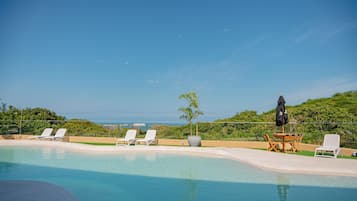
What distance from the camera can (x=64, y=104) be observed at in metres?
28.9

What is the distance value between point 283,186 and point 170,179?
263 centimetres

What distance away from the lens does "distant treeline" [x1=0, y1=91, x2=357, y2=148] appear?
34.7 feet

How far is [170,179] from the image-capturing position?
6.27 meters

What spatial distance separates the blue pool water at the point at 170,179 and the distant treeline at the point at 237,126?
4.00 metres

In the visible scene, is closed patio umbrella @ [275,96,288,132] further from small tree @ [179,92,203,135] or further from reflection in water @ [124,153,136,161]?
reflection in water @ [124,153,136,161]

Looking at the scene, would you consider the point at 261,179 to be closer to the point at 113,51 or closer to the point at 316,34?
the point at 316,34

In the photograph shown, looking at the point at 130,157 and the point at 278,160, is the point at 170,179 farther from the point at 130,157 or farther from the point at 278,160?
the point at 130,157

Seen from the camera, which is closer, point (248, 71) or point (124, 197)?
point (124, 197)

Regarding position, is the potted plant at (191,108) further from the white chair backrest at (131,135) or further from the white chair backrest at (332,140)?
the white chair backrest at (332,140)

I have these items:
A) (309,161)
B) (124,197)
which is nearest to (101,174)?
(124,197)

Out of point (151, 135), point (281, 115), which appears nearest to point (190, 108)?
point (151, 135)

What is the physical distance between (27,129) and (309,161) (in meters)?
15.6

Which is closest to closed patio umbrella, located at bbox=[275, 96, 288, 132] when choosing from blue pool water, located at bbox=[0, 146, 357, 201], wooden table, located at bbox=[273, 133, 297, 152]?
wooden table, located at bbox=[273, 133, 297, 152]

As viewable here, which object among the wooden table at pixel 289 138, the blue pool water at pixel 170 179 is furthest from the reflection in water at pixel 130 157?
the wooden table at pixel 289 138
